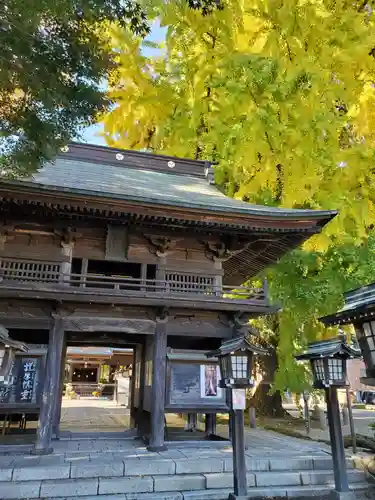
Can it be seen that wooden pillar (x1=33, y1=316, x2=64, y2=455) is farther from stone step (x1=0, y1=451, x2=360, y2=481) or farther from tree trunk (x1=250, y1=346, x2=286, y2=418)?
tree trunk (x1=250, y1=346, x2=286, y2=418)

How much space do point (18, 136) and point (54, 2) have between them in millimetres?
2026

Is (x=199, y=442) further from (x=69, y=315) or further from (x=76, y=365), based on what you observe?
(x=76, y=365)

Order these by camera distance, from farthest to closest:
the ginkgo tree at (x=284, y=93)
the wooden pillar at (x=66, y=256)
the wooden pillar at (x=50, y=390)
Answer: the wooden pillar at (x=66, y=256) → the wooden pillar at (x=50, y=390) → the ginkgo tree at (x=284, y=93)

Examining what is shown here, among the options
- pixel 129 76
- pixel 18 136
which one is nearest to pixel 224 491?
pixel 18 136

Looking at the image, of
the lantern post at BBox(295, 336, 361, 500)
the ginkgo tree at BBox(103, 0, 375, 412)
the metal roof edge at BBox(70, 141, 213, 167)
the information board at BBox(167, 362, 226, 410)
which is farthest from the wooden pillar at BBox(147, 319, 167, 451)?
the metal roof edge at BBox(70, 141, 213, 167)

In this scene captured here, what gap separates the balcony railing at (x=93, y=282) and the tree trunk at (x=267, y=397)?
7421mm

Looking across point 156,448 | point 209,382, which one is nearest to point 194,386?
point 209,382

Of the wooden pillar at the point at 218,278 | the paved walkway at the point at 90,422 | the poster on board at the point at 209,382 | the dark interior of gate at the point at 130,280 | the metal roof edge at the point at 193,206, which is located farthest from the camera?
the paved walkway at the point at 90,422

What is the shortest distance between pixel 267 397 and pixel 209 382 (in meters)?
8.45

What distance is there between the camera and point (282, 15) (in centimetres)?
695

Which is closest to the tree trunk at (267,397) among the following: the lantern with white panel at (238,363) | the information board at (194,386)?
the information board at (194,386)

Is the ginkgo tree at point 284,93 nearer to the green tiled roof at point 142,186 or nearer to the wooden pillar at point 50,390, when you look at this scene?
the green tiled roof at point 142,186

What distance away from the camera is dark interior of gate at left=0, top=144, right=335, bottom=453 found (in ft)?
26.8

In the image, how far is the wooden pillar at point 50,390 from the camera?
785 centimetres
